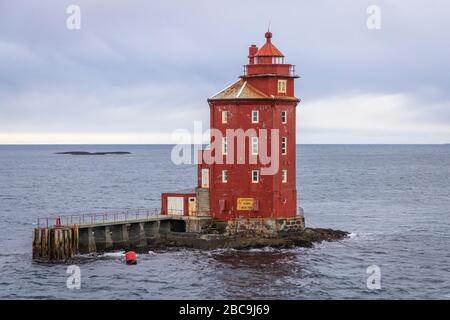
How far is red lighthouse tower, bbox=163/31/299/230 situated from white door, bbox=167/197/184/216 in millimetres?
845

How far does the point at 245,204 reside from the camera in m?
58.7

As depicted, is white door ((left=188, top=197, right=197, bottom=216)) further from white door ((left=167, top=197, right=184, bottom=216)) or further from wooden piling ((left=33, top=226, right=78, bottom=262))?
wooden piling ((left=33, top=226, right=78, bottom=262))

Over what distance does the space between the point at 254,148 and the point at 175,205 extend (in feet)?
22.7

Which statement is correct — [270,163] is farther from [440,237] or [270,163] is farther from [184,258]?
[440,237]

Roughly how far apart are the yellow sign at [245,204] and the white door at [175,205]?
417 cm

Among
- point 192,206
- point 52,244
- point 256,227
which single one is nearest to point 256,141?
point 256,227

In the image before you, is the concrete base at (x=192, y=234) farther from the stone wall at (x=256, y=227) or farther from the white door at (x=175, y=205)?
the white door at (x=175, y=205)

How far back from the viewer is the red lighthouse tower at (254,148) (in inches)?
2298

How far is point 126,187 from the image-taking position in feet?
424

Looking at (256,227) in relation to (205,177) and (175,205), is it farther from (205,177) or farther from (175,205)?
(175,205)

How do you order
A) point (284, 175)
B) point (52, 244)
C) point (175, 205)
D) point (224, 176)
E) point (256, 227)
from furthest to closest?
point (175, 205), point (284, 175), point (224, 176), point (256, 227), point (52, 244)

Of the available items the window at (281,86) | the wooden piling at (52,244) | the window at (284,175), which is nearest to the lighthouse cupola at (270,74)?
the window at (281,86)
